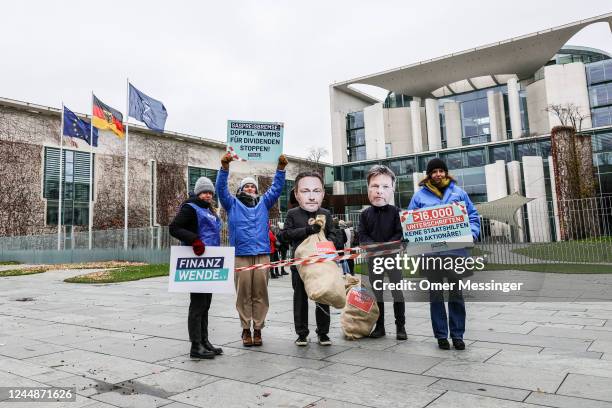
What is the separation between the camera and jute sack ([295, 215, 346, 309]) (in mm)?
4371

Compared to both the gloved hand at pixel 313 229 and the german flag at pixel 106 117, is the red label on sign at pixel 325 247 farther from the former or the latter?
the german flag at pixel 106 117

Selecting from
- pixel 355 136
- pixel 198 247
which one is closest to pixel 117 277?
pixel 198 247

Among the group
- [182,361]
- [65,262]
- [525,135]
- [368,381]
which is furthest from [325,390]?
[525,135]

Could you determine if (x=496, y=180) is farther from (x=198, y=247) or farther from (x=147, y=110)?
(x=198, y=247)

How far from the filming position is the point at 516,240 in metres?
13.3

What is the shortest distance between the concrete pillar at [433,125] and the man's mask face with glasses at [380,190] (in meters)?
41.4

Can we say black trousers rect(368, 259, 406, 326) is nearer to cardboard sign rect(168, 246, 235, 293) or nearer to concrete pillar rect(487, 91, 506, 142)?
cardboard sign rect(168, 246, 235, 293)

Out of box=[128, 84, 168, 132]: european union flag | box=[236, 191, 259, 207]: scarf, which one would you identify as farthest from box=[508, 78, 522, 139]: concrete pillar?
box=[236, 191, 259, 207]: scarf

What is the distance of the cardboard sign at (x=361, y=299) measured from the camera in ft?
16.6

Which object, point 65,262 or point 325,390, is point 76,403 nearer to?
point 325,390

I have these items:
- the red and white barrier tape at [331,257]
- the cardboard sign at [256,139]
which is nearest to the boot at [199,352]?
the red and white barrier tape at [331,257]

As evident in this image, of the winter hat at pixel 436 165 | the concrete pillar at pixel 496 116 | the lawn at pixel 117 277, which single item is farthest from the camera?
the concrete pillar at pixel 496 116

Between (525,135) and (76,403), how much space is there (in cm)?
4411

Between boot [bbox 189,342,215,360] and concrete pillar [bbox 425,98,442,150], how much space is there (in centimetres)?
4284
